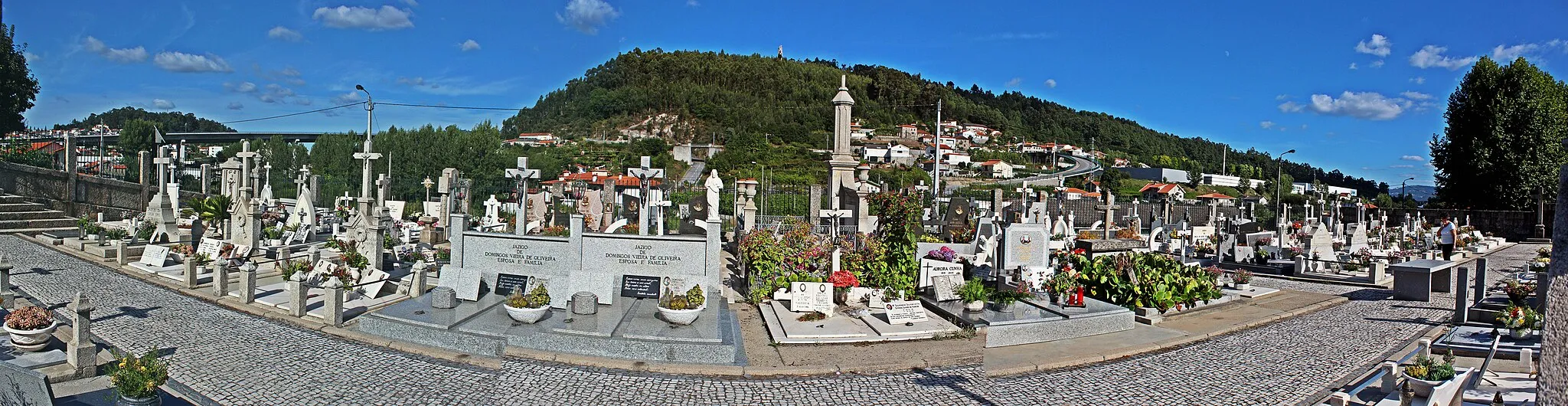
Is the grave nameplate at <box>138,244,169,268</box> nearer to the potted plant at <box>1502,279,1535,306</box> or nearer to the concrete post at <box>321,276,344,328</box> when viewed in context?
the concrete post at <box>321,276,344,328</box>

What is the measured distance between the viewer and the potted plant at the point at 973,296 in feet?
32.0

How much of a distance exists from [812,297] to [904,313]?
1.24 meters

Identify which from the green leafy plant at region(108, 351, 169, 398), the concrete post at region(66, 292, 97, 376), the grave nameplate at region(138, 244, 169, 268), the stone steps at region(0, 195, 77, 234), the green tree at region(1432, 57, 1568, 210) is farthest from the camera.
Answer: the green tree at region(1432, 57, 1568, 210)

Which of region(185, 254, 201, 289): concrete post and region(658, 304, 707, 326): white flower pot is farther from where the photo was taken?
region(185, 254, 201, 289): concrete post

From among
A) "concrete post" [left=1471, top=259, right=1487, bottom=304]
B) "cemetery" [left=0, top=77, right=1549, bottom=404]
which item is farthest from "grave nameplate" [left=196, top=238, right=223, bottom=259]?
"concrete post" [left=1471, top=259, right=1487, bottom=304]

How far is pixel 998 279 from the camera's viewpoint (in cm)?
1142

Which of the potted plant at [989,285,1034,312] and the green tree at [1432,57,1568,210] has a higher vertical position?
the green tree at [1432,57,1568,210]

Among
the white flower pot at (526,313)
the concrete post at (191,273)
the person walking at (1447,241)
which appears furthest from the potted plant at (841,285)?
the person walking at (1447,241)

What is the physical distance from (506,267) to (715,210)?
380cm

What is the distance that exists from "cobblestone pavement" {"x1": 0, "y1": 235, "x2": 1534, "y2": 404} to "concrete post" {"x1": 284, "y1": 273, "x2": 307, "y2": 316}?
1.24ft

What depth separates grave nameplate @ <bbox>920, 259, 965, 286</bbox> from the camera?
36.8 feet

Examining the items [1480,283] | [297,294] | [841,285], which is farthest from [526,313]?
[1480,283]

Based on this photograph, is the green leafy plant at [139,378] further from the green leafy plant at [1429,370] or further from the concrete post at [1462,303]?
the concrete post at [1462,303]

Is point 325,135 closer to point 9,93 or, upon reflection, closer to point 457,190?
point 9,93
